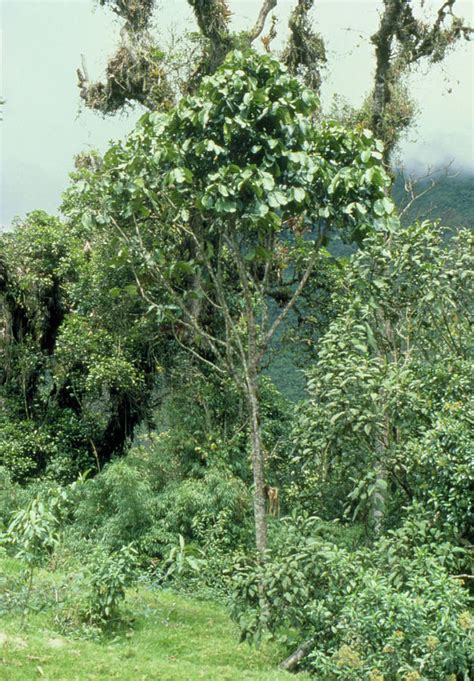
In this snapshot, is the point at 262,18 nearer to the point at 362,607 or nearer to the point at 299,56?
the point at 299,56

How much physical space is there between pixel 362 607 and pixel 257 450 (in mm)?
2150

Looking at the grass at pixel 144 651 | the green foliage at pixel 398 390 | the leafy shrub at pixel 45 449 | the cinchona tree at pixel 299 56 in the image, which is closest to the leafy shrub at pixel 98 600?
the grass at pixel 144 651

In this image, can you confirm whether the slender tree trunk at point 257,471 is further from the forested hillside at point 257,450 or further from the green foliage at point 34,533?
the green foliage at point 34,533

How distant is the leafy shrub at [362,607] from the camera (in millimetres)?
6453

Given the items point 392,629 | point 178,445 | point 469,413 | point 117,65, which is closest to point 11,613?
point 392,629

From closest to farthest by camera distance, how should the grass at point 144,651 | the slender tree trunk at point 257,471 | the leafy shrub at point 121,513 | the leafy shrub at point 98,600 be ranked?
the grass at point 144,651 → the leafy shrub at point 98,600 → the slender tree trunk at point 257,471 → the leafy shrub at point 121,513

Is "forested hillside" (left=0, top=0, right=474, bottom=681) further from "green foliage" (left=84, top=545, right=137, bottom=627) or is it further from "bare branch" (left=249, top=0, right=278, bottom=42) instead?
"bare branch" (left=249, top=0, right=278, bottom=42)

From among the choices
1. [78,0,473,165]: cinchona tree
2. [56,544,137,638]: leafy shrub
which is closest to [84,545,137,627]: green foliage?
[56,544,137,638]: leafy shrub

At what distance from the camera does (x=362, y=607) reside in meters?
6.80

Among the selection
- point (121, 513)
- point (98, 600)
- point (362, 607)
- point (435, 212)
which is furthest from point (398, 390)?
point (435, 212)

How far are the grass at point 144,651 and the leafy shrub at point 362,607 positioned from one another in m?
0.40

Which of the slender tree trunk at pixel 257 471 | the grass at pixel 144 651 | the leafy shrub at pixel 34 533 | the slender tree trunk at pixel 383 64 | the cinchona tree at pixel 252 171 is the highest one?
the slender tree trunk at pixel 383 64

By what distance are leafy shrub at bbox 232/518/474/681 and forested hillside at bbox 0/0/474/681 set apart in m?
0.02

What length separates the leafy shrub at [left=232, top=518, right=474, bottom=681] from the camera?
645cm
